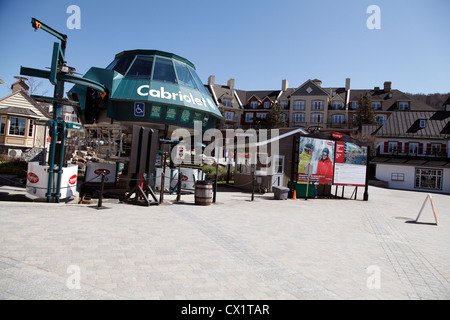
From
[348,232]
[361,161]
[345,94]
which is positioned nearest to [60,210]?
[348,232]

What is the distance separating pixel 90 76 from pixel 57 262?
15.1 metres

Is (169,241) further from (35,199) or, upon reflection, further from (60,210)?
(35,199)

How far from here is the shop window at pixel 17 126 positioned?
31.2m

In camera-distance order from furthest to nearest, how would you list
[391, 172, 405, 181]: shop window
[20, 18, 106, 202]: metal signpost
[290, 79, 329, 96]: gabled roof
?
[290, 79, 329, 96]: gabled roof
[391, 172, 405, 181]: shop window
[20, 18, 106, 202]: metal signpost

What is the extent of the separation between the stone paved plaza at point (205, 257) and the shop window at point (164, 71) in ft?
33.3

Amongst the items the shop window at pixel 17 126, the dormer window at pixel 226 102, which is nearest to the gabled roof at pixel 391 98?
the dormer window at pixel 226 102

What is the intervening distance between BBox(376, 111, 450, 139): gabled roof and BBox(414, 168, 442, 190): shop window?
6.13 m

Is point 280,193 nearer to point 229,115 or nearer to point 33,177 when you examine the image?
point 33,177

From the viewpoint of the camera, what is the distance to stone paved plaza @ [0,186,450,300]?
4.67 meters

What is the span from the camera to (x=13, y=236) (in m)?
6.79

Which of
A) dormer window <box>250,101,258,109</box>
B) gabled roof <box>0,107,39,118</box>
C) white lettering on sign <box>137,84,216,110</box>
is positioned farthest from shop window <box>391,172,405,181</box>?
gabled roof <box>0,107,39,118</box>

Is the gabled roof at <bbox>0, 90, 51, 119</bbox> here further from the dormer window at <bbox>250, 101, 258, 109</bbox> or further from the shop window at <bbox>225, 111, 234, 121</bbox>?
the dormer window at <bbox>250, 101, 258, 109</bbox>

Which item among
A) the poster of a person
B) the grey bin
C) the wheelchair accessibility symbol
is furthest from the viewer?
the poster of a person

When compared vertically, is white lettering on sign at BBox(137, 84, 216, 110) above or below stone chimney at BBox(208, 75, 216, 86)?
below
